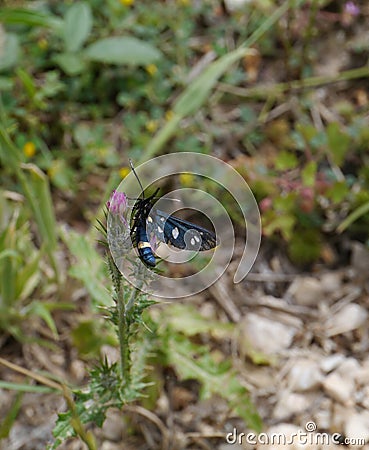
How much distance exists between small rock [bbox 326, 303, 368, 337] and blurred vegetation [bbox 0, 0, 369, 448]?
226mm

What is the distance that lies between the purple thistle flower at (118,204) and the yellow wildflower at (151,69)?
170 centimetres

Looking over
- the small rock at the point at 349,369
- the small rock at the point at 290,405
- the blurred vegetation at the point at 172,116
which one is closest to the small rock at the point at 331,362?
the small rock at the point at 349,369

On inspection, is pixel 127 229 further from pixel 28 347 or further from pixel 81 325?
pixel 28 347

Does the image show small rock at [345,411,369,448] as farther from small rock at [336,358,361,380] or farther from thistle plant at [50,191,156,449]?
thistle plant at [50,191,156,449]

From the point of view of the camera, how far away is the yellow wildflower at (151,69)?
2689 mm

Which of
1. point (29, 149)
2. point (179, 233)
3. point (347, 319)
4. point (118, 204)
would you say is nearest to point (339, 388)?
point (347, 319)

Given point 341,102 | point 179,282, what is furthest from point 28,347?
point 341,102

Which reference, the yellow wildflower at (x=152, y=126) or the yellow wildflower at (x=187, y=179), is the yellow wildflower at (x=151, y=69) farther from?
the yellow wildflower at (x=187, y=179)

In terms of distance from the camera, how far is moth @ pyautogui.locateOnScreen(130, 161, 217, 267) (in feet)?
3.67

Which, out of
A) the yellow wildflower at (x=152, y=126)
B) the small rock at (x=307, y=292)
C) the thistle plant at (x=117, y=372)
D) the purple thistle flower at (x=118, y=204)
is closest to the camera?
the purple thistle flower at (x=118, y=204)

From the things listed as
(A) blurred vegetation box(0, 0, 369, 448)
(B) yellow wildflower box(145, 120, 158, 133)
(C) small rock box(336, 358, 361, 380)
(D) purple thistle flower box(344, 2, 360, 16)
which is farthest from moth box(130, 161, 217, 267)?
(D) purple thistle flower box(344, 2, 360, 16)

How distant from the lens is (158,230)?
1121 millimetres

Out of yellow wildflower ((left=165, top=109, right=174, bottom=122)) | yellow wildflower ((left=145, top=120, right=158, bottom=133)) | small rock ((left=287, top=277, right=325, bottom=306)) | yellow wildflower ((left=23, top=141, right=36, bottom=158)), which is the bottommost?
small rock ((left=287, top=277, right=325, bottom=306))

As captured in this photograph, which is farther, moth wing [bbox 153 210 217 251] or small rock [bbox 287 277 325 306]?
small rock [bbox 287 277 325 306]
